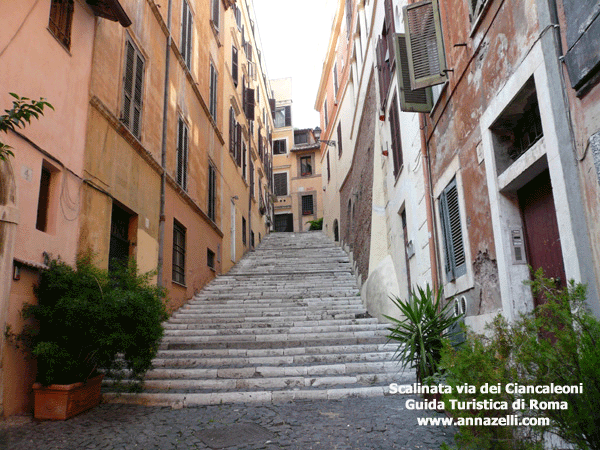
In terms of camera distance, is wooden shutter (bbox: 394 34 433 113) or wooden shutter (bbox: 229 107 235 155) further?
wooden shutter (bbox: 229 107 235 155)

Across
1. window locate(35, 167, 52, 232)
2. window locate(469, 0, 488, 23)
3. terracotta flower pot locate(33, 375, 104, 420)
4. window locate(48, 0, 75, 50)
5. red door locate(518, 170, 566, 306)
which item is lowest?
terracotta flower pot locate(33, 375, 104, 420)

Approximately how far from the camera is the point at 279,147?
112 ft

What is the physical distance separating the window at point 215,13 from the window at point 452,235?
11.8 metres

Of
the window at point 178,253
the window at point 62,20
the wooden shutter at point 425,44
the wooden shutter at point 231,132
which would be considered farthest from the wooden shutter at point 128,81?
the wooden shutter at point 231,132

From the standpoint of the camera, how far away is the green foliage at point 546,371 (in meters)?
2.20

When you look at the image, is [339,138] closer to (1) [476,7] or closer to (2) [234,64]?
(2) [234,64]

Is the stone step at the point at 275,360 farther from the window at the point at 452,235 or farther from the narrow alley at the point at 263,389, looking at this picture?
the window at the point at 452,235

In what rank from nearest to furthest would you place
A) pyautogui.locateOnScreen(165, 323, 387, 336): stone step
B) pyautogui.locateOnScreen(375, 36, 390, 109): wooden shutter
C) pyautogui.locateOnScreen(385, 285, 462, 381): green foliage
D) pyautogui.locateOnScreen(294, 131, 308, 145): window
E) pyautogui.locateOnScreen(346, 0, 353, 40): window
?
pyautogui.locateOnScreen(385, 285, 462, 381): green foliage < pyautogui.locateOnScreen(165, 323, 387, 336): stone step < pyautogui.locateOnScreen(375, 36, 390, 109): wooden shutter < pyautogui.locateOnScreen(346, 0, 353, 40): window < pyautogui.locateOnScreen(294, 131, 308, 145): window

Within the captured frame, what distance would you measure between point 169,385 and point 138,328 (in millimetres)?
1435

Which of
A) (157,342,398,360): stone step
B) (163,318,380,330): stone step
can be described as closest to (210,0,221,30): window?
(163,318,380,330): stone step

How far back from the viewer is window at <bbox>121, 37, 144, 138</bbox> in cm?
806

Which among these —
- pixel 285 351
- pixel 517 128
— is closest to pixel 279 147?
pixel 285 351

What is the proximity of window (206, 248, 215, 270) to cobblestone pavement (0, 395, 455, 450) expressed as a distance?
24.9 ft

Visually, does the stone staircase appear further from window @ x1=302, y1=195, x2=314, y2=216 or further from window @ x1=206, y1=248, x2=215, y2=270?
window @ x1=302, y1=195, x2=314, y2=216
